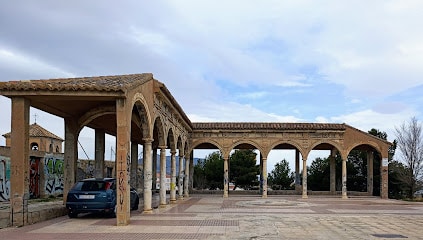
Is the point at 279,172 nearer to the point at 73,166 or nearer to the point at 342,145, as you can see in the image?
the point at 342,145

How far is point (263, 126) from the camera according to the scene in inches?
1268

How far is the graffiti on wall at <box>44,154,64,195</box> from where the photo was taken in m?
24.9

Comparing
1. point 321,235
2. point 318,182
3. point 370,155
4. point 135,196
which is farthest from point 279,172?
point 321,235

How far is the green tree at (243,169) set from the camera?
45594 millimetres

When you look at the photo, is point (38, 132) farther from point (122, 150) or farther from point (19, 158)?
point (122, 150)

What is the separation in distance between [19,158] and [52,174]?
43.3ft

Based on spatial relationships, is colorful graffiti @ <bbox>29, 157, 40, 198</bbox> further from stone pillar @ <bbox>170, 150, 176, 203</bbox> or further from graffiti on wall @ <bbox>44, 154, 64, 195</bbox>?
stone pillar @ <bbox>170, 150, 176, 203</bbox>

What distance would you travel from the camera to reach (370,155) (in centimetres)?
3497

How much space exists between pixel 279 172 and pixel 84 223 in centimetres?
3654

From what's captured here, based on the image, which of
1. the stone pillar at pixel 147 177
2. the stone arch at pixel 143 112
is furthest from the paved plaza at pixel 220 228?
the stone arch at pixel 143 112

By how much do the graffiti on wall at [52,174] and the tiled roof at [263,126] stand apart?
979 centimetres

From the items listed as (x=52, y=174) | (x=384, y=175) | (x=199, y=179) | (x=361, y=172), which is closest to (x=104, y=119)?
(x=52, y=174)

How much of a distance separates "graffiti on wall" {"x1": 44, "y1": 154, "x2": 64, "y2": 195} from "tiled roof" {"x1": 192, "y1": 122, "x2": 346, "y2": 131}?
979 centimetres

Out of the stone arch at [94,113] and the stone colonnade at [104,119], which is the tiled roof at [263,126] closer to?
the stone colonnade at [104,119]
